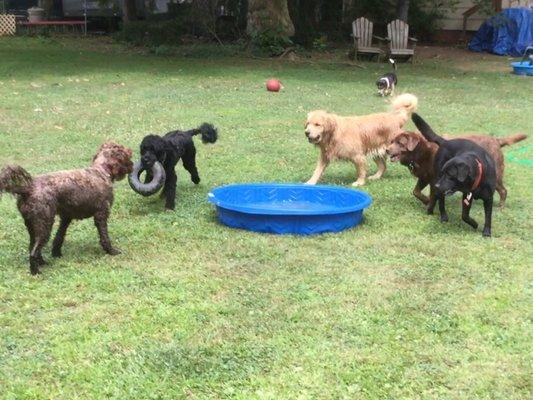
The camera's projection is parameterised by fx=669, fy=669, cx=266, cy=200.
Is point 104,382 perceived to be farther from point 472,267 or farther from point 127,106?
point 127,106

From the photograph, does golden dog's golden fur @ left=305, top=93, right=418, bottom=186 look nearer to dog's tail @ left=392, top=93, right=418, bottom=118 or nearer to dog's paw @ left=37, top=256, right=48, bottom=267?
dog's tail @ left=392, top=93, right=418, bottom=118

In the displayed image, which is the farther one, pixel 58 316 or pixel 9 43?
pixel 9 43

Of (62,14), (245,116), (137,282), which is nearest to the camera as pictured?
(137,282)

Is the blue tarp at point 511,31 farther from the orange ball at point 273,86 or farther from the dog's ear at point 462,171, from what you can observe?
the dog's ear at point 462,171

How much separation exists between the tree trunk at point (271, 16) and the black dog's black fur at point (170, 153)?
56.2 ft

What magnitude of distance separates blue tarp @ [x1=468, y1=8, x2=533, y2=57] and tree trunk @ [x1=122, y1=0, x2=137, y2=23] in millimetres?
15413

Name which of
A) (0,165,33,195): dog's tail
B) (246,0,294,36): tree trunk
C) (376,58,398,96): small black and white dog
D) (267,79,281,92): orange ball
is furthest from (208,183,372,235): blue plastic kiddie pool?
(246,0,294,36): tree trunk

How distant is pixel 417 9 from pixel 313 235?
81.1 ft

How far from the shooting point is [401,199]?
311 inches

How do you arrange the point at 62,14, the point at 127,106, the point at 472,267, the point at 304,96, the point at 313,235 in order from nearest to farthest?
the point at 472,267
the point at 313,235
the point at 127,106
the point at 304,96
the point at 62,14

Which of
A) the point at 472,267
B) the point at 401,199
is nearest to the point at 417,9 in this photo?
the point at 401,199

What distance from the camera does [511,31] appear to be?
2711 centimetres

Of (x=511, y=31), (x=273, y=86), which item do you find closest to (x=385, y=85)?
(x=273, y=86)

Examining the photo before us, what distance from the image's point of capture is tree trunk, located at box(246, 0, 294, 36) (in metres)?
Result: 24.3
